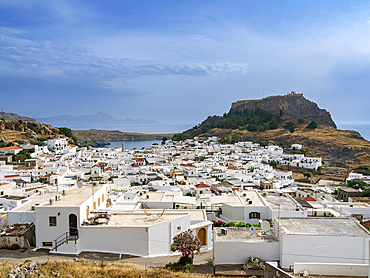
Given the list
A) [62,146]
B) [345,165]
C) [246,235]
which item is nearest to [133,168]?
[62,146]

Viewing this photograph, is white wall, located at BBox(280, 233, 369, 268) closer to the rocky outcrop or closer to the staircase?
the staircase

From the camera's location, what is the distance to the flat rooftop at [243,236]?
330 inches

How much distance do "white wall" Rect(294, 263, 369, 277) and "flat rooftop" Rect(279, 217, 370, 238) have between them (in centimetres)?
129

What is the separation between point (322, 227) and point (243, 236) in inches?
103

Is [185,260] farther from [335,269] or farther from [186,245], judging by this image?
[335,269]

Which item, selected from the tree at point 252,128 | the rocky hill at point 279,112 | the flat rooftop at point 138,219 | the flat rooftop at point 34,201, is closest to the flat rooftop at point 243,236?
the flat rooftop at point 138,219

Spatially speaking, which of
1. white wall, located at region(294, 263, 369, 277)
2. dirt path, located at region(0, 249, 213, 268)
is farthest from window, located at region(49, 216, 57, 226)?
white wall, located at region(294, 263, 369, 277)

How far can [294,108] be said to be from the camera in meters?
92.4

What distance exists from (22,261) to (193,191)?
13767 mm

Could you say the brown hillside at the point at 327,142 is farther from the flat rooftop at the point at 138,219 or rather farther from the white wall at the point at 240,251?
the flat rooftop at the point at 138,219

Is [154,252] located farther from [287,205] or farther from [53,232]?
[287,205]

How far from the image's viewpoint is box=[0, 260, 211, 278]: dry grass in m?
7.05

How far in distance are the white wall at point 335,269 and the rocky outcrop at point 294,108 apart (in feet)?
285

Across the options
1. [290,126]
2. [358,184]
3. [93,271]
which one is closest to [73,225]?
[93,271]
